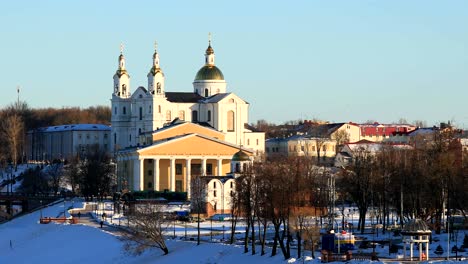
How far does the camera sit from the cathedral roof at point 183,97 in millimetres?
139125

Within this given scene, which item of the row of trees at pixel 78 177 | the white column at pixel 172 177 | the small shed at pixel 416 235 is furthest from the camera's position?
the white column at pixel 172 177

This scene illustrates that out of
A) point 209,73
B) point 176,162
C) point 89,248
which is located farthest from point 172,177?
point 89,248

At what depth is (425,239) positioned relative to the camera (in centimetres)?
5778

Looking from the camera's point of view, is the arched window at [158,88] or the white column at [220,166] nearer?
the white column at [220,166]

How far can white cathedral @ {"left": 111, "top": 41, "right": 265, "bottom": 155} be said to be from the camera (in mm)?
136125

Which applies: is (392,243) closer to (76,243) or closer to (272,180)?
(272,180)

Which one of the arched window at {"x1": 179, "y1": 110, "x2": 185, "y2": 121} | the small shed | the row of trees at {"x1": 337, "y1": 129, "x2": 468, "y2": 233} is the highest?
the arched window at {"x1": 179, "y1": 110, "x2": 185, "y2": 121}

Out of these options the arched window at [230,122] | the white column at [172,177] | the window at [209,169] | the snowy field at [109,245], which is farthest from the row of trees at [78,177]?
the snowy field at [109,245]

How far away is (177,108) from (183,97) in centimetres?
213

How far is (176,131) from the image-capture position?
127438 mm

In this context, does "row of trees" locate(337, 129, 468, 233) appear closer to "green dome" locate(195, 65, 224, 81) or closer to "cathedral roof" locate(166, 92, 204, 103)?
"cathedral roof" locate(166, 92, 204, 103)

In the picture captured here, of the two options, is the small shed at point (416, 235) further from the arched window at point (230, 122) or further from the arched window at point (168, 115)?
the arched window at point (168, 115)

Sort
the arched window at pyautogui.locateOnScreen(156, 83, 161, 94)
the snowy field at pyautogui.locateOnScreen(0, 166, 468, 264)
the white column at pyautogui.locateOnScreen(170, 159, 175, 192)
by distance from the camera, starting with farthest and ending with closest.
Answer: the arched window at pyautogui.locateOnScreen(156, 83, 161, 94) → the white column at pyautogui.locateOnScreen(170, 159, 175, 192) → the snowy field at pyautogui.locateOnScreen(0, 166, 468, 264)

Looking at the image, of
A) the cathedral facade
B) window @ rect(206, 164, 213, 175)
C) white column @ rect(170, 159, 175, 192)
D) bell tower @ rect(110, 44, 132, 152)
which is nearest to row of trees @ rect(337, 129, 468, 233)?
the cathedral facade
